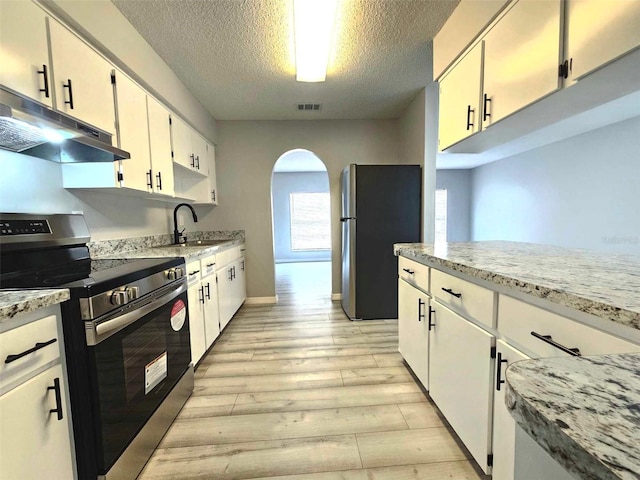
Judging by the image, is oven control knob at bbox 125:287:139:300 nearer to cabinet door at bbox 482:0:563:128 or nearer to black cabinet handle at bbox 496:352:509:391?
black cabinet handle at bbox 496:352:509:391

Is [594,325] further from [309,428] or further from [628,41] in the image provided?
[309,428]

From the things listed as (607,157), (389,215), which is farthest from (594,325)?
(607,157)

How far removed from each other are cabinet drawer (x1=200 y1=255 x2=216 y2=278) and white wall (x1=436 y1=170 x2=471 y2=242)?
7148mm

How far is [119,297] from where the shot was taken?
117 cm

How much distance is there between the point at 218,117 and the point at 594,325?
407 centimetres

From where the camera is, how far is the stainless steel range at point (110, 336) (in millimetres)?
Result: 1035

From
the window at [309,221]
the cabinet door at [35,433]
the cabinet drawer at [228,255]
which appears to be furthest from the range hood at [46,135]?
the window at [309,221]

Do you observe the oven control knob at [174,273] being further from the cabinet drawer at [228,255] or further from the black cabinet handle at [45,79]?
the black cabinet handle at [45,79]

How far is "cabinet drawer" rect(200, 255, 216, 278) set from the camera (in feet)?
7.46

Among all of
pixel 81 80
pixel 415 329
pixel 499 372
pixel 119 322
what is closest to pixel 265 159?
pixel 81 80

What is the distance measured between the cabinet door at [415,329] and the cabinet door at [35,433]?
1691mm

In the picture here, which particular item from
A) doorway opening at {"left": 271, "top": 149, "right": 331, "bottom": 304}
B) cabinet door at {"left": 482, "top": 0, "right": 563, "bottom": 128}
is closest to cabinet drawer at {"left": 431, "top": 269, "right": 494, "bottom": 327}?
cabinet door at {"left": 482, "top": 0, "right": 563, "bottom": 128}

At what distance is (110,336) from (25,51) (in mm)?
1296

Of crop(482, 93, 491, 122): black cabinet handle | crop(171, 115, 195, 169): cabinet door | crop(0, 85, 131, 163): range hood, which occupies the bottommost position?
crop(0, 85, 131, 163): range hood
